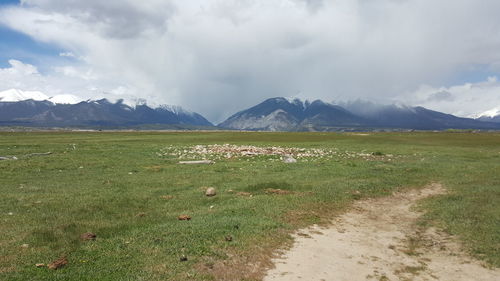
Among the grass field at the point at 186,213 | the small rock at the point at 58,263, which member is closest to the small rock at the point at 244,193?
the grass field at the point at 186,213

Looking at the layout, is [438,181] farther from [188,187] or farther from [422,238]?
[188,187]

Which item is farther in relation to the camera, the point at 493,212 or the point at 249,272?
the point at 493,212

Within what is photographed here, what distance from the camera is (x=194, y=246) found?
13117 millimetres

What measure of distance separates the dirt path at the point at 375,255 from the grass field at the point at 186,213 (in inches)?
35.6

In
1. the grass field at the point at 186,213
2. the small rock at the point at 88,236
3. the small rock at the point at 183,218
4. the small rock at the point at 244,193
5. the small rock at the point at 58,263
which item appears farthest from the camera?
the small rock at the point at 244,193

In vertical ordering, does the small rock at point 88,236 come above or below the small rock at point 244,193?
below

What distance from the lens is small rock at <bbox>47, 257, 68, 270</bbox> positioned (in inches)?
436

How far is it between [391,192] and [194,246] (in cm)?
1752

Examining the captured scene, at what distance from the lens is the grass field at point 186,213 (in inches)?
461

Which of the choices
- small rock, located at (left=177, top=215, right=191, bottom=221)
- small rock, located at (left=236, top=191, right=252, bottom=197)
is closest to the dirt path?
small rock, located at (left=177, top=215, right=191, bottom=221)

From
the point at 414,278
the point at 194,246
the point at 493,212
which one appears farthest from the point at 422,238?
the point at 194,246

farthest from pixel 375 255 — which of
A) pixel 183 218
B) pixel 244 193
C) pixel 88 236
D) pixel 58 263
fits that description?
pixel 88 236

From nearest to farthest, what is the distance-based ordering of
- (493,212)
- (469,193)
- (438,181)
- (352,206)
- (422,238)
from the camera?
(422,238) < (493,212) < (352,206) < (469,193) < (438,181)

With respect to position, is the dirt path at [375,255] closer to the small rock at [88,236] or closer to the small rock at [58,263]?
the small rock at [58,263]
